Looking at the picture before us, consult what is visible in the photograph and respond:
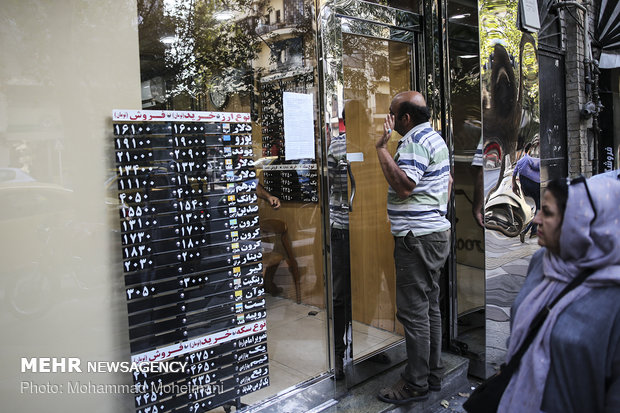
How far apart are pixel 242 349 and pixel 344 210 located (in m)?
1.18

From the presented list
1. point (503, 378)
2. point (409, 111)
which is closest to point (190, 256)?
point (503, 378)

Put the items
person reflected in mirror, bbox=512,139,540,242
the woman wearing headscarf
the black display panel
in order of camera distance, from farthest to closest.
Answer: person reflected in mirror, bbox=512,139,540,242 → the black display panel → the woman wearing headscarf

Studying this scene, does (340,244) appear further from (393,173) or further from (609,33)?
(609,33)

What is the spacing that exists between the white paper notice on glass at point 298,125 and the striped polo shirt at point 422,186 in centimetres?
62

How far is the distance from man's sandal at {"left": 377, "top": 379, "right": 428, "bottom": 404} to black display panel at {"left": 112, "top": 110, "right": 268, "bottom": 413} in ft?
2.89

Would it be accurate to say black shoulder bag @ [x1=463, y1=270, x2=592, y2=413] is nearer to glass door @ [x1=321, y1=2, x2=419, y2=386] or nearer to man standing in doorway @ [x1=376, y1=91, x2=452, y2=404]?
man standing in doorway @ [x1=376, y1=91, x2=452, y2=404]

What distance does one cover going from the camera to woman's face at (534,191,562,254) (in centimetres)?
162

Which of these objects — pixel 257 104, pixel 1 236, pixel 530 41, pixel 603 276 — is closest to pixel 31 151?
pixel 1 236

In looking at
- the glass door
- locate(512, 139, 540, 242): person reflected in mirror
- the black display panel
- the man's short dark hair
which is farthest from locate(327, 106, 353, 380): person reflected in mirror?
locate(512, 139, 540, 242): person reflected in mirror

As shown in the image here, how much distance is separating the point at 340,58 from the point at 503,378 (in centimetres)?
239

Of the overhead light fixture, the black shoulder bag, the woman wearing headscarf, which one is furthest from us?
the overhead light fixture

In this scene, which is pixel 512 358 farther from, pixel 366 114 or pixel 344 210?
pixel 366 114

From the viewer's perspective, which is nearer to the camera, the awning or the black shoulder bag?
the black shoulder bag

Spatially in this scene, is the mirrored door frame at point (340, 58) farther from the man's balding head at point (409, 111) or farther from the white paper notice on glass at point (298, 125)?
the man's balding head at point (409, 111)
